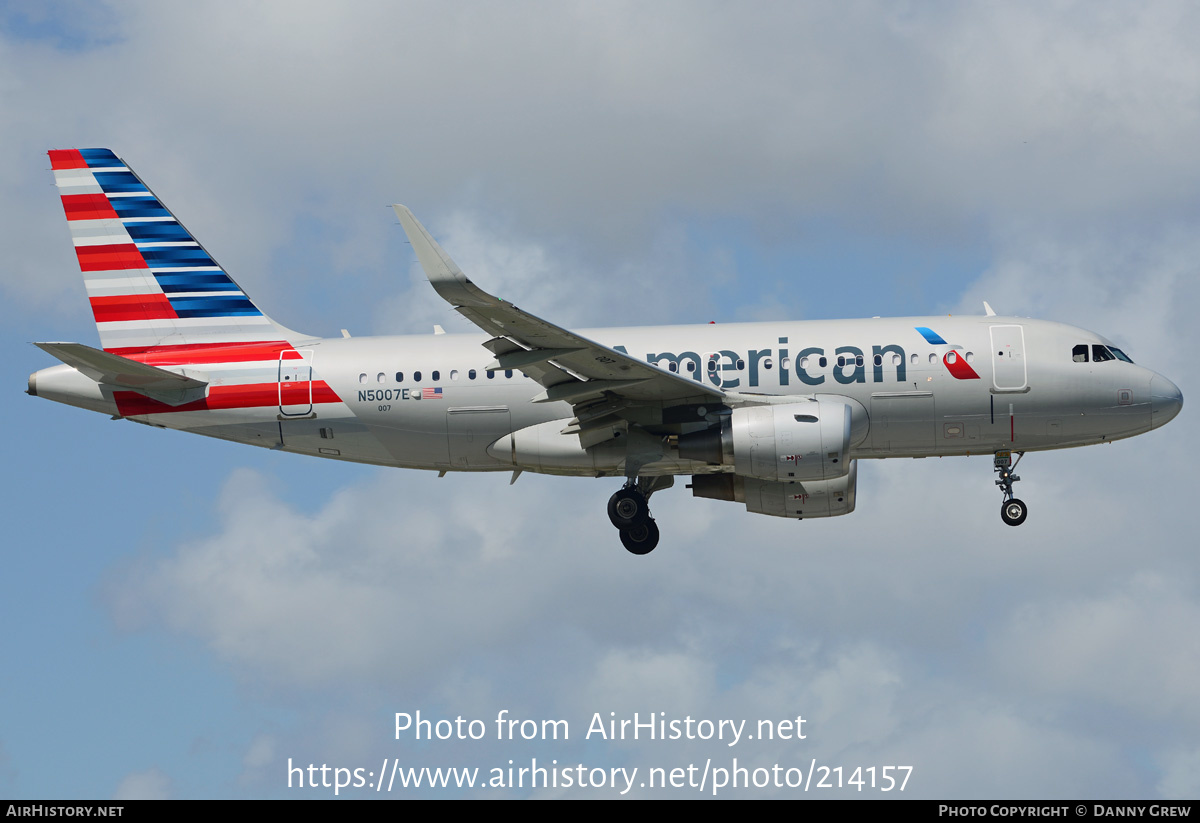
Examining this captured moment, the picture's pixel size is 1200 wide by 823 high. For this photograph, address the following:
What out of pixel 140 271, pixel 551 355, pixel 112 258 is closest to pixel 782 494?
pixel 551 355

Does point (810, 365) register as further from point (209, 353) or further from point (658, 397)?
point (209, 353)

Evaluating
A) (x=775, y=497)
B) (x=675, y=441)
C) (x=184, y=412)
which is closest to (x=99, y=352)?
(x=184, y=412)

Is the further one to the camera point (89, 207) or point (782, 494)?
point (89, 207)

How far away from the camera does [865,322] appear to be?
1344 inches

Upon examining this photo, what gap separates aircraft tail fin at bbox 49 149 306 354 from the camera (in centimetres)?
3684

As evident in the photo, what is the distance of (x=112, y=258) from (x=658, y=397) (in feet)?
51.6

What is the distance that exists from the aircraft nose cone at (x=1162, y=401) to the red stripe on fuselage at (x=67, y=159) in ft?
92.8

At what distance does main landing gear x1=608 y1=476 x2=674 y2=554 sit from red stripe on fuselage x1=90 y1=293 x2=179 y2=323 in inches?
506

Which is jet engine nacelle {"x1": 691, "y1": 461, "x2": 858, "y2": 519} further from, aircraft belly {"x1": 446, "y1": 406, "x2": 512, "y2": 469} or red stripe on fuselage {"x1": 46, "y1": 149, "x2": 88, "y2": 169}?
red stripe on fuselage {"x1": 46, "y1": 149, "x2": 88, "y2": 169}

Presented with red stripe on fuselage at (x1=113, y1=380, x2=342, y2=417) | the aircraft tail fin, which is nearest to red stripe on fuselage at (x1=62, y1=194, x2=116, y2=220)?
the aircraft tail fin

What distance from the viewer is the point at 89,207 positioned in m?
38.2

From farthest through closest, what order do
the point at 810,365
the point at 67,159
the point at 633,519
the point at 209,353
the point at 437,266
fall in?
the point at 67,159
the point at 209,353
the point at 633,519
the point at 810,365
the point at 437,266

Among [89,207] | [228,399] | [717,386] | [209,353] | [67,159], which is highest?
[67,159]

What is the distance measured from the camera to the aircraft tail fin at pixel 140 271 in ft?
121
